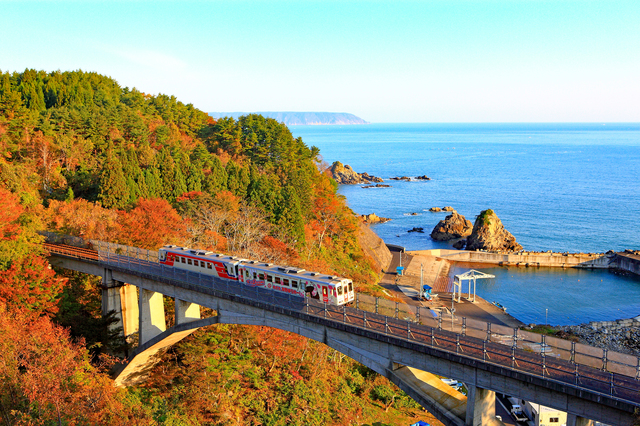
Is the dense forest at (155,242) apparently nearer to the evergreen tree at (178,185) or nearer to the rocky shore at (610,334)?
the evergreen tree at (178,185)

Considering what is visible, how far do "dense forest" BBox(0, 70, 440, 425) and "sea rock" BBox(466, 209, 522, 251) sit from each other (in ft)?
86.3

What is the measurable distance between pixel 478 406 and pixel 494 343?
275cm

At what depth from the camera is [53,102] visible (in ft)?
237

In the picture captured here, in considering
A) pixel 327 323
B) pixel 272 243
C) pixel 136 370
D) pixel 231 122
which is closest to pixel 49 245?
pixel 136 370

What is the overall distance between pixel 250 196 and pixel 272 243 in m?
11.9

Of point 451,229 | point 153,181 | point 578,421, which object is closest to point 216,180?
point 153,181

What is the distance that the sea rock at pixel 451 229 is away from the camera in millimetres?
92938

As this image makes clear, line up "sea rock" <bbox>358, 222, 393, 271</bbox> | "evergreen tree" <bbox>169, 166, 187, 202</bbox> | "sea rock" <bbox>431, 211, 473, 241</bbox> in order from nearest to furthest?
1. "evergreen tree" <bbox>169, 166, 187, 202</bbox>
2. "sea rock" <bbox>358, 222, 393, 271</bbox>
3. "sea rock" <bbox>431, 211, 473, 241</bbox>

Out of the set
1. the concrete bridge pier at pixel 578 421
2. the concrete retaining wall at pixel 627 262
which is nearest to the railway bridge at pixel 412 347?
the concrete bridge pier at pixel 578 421

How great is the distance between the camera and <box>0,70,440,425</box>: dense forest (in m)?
24.3

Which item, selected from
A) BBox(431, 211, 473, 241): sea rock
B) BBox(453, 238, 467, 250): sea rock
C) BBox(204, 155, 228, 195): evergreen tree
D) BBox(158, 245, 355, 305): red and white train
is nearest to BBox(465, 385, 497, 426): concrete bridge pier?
BBox(158, 245, 355, 305): red and white train

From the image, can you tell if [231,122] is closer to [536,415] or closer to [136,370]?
[136,370]

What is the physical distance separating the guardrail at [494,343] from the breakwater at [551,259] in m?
57.7

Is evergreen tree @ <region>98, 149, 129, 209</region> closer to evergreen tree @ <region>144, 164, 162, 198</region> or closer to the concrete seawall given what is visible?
evergreen tree @ <region>144, 164, 162, 198</region>
